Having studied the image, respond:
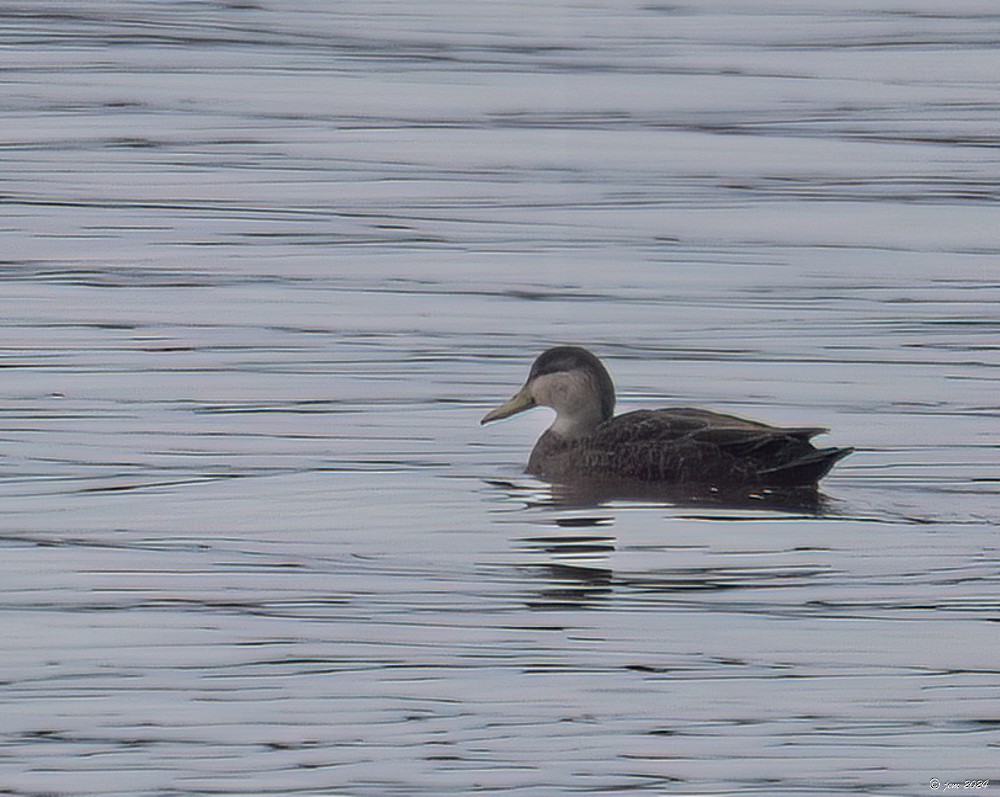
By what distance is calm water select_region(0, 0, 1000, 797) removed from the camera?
688cm

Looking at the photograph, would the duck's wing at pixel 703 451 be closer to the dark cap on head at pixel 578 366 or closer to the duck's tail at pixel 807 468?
the duck's tail at pixel 807 468

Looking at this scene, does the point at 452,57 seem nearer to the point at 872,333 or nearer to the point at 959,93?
the point at 959,93

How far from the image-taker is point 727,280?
44.8ft

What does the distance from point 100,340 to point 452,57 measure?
889cm

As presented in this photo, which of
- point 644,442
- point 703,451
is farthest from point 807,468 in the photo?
point 644,442

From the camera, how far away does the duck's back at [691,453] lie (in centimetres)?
989

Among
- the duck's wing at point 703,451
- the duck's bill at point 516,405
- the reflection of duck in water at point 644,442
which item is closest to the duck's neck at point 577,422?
the reflection of duck in water at point 644,442

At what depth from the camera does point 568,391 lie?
10852 millimetres

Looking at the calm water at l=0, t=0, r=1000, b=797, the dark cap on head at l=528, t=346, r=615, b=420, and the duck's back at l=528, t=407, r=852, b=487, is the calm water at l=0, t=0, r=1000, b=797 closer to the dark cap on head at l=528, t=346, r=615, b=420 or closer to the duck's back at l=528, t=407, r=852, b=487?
the duck's back at l=528, t=407, r=852, b=487

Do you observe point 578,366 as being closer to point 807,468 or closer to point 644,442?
point 644,442

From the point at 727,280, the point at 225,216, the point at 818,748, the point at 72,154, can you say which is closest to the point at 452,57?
the point at 72,154

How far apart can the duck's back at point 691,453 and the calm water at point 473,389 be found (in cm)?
20

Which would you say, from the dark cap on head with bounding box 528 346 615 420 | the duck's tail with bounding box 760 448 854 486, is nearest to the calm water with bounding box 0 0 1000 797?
the duck's tail with bounding box 760 448 854 486

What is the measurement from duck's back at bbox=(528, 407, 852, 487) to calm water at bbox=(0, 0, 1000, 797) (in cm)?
20
